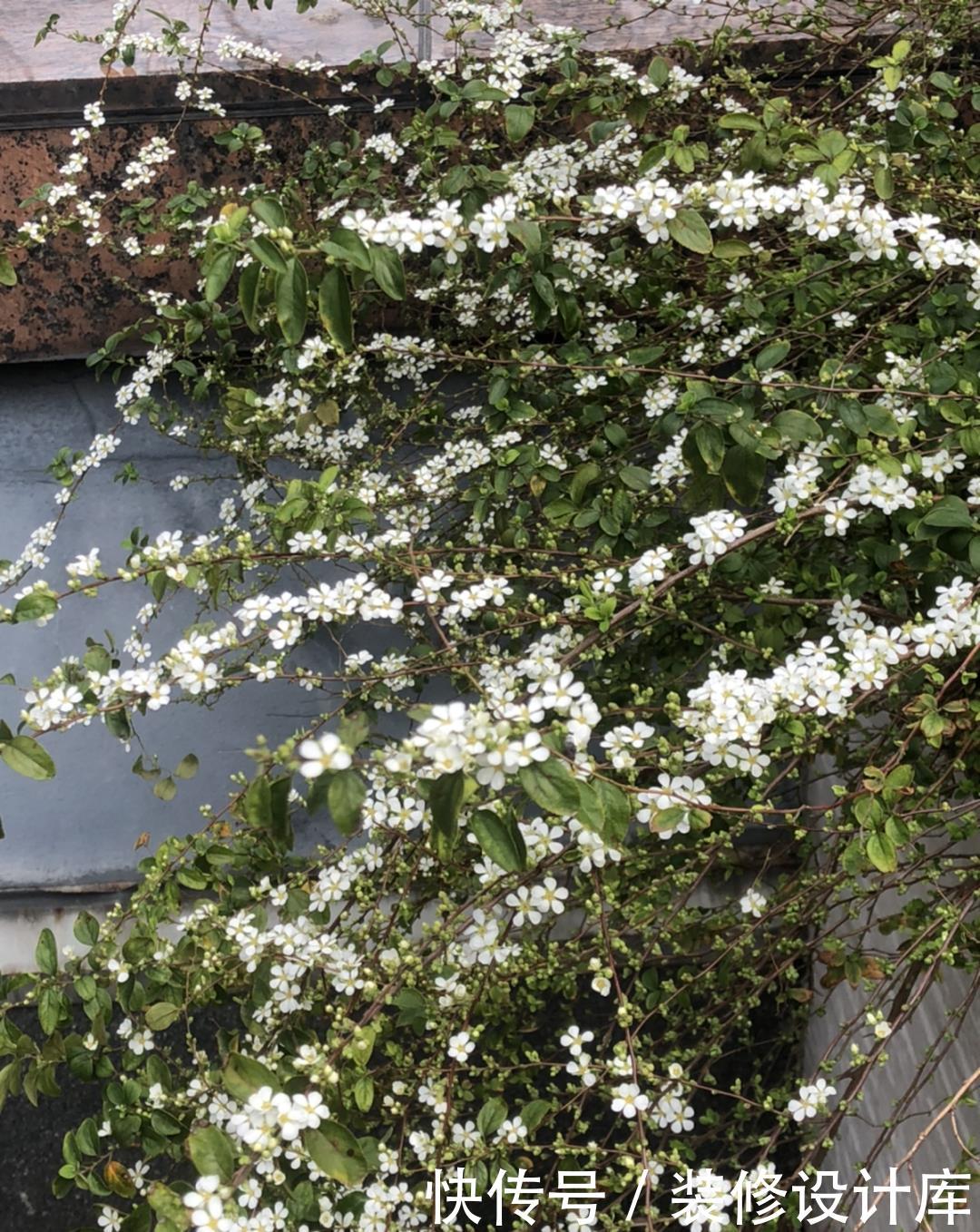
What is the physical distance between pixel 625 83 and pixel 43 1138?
7.28 feet

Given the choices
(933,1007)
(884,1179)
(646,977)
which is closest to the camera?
(646,977)

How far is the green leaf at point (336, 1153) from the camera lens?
795 millimetres

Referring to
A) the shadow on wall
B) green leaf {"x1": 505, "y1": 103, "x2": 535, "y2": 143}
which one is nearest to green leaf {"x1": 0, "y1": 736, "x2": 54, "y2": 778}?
the shadow on wall

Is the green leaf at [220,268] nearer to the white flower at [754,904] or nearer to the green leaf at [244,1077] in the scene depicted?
the green leaf at [244,1077]

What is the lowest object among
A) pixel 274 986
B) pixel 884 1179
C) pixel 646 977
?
pixel 884 1179

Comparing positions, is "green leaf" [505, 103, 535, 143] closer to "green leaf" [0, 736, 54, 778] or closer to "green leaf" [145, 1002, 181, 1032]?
"green leaf" [0, 736, 54, 778]

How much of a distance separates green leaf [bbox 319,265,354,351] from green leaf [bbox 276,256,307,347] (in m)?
0.03

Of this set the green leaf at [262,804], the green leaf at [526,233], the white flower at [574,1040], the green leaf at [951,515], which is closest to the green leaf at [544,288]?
the green leaf at [526,233]

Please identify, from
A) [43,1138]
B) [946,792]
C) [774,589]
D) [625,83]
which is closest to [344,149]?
[625,83]

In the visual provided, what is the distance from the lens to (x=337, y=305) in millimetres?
868

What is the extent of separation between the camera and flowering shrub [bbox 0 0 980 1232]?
36.6 inches

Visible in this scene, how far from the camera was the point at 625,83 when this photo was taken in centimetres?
A: 162

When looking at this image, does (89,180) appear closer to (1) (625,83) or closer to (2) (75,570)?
(1) (625,83)

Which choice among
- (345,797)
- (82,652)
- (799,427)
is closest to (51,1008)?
(345,797)
